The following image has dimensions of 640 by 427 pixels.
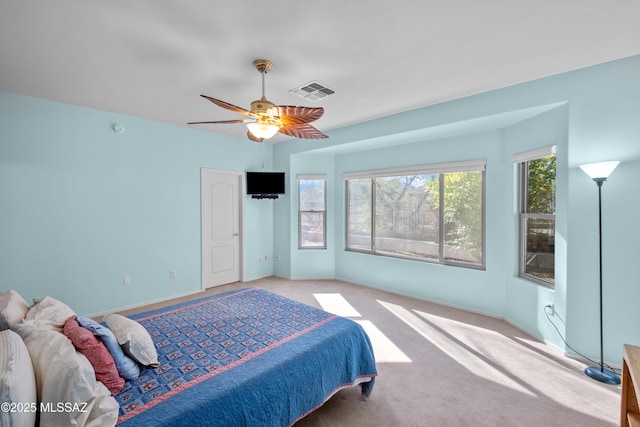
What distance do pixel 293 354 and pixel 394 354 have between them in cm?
147

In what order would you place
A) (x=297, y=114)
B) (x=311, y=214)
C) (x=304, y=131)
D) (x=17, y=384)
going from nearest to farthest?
1. (x=17, y=384)
2. (x=297, y=114)
3. (x=304, y=131)
4. (x=311, y=214)

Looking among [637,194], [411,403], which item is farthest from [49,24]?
[637,194]

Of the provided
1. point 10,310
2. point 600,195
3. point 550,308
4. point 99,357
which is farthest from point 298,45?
point 550,308

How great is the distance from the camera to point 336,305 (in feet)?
14.0

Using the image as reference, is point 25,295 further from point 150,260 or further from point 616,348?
point 616,348

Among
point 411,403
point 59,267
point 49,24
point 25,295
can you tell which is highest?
point 49,24

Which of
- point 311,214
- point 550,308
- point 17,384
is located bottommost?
point 550,308

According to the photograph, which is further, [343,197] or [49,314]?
[343,197]

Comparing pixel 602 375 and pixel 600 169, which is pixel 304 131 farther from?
pixel 602 375

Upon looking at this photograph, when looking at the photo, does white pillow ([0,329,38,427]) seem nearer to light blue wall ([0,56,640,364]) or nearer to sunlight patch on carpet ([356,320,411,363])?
sunlight patch on carpet ([356,320,411,363])

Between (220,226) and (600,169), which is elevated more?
(600,169)

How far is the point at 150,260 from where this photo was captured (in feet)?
14.3

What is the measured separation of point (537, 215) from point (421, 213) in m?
1.56

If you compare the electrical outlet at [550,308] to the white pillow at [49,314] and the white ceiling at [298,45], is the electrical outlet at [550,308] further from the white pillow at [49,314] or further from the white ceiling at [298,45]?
the white pillow at [49,314]
